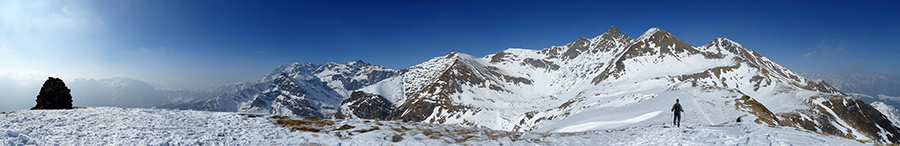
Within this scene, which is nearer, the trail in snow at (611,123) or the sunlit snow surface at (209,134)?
the sunlit snow surface at (209,134)

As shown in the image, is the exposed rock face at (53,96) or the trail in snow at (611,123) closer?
the exposed rock face at (53,96)

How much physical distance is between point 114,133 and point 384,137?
945 centimetres

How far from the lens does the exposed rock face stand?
63.0 ft

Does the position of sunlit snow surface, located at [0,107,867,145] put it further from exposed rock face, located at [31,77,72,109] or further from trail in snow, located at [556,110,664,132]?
trail in snow, located at [556,110,664,132]

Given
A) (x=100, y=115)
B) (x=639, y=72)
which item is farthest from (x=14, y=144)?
(x=639, y=72)

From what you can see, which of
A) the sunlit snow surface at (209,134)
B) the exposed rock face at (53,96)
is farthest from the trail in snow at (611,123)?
the exposed rock face at (53,96)

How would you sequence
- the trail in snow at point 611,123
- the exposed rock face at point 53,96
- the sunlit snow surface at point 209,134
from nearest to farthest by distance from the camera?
the sunlit snow surface at point 209,134, the exposed rock face at point 53,96, the trail in snow at point 611,123

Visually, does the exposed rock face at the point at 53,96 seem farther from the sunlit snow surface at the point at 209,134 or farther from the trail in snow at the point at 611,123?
the trail in snow at the point at 611,123

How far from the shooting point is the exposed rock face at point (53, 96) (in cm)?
1920

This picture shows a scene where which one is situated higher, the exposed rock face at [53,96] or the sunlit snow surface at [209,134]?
the exposed rock face at [53,96]

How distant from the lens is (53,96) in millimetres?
19641

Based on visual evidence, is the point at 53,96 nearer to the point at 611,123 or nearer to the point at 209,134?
the point at 209,134

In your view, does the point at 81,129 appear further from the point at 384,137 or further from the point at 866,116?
the point at 866,116

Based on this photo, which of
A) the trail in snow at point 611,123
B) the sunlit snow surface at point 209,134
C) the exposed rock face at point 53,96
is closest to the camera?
the sunlit snow surface at point 209,134
